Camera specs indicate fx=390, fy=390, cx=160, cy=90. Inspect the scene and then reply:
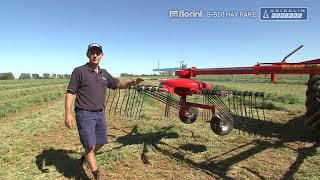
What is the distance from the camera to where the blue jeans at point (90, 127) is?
518 cm

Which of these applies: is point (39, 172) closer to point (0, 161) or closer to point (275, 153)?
point (0, 161)

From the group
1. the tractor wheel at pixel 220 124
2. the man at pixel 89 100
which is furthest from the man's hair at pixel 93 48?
the tractor wheel at pixel 220 124

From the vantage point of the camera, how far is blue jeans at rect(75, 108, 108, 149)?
5179mm

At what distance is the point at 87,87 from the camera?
528 cm

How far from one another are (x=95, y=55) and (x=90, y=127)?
974 millimetres

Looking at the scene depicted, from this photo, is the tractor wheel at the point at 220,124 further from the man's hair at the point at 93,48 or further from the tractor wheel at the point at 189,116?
the man's hair at the point at 93,48

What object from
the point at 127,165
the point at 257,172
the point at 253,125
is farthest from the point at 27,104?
the point at 257,172

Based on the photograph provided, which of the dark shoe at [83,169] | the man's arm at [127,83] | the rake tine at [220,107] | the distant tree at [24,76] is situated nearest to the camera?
the dark shoe at [83,169]

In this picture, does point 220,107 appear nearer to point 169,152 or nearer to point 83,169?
point 169,152

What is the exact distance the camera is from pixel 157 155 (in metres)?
6.73

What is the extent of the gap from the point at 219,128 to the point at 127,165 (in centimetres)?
158

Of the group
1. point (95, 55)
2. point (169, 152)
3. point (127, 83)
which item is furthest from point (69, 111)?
point (169, 152)

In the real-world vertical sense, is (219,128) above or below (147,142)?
above

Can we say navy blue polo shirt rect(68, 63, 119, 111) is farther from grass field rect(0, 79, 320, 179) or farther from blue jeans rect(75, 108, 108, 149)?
grass field rect(0, 79, 320, 179)
